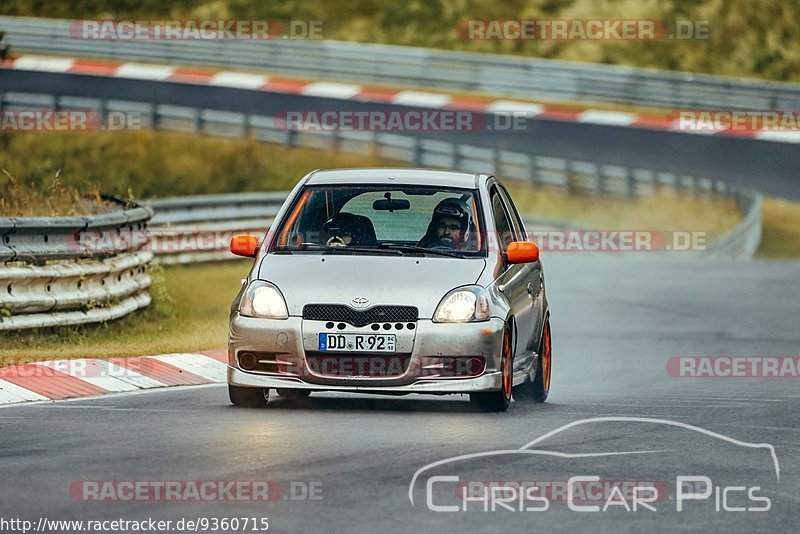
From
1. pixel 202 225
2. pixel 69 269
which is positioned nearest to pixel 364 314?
pixel 69 269

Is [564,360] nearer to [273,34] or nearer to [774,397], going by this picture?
[774,397]

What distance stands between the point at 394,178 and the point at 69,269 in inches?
149

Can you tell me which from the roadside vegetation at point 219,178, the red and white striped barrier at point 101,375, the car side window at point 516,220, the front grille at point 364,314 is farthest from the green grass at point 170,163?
the front grille at point 364,314

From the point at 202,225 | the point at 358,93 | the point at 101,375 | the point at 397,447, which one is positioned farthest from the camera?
the point at 358,93

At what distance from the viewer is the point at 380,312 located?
11055mm

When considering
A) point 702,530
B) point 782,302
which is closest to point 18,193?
point 782,302

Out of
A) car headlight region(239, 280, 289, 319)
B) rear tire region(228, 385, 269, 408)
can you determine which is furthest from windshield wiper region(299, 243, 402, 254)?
rear tire region(228, 385, 269, 408)

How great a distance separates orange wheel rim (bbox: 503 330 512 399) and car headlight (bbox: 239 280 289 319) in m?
1.39

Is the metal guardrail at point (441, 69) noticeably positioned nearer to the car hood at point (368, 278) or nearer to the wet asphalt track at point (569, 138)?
the wet asphalt track at point (569, 138)

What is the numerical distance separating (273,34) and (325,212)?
42826mm

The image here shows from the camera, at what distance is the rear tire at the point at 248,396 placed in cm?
1150

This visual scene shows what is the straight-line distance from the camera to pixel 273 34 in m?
54.5

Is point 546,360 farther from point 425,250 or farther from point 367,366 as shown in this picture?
point 367,366

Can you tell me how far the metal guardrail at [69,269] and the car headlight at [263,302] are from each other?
3339 mm
